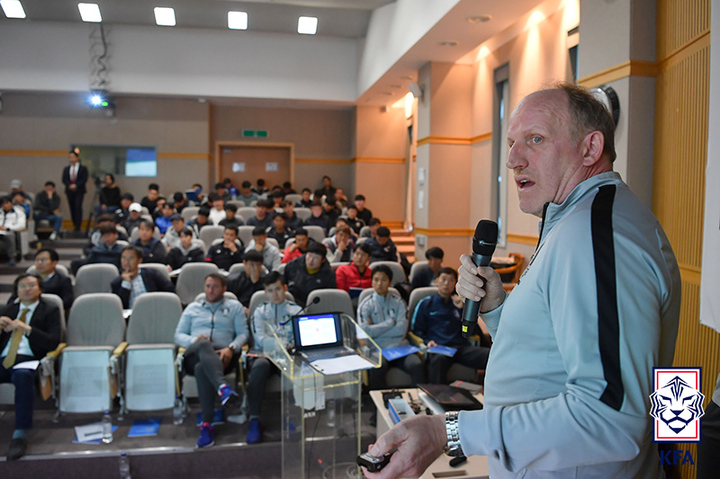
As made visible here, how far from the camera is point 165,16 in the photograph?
9711 millimetres

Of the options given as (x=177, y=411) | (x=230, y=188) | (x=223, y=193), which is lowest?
(x=177, y=411)

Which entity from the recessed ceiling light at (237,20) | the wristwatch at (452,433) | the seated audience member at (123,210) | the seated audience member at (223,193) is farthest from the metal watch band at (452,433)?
the recessed ceiling light at (237,20)

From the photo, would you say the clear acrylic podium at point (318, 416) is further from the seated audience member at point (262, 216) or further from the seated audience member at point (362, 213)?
the seated audience member at point (362, 213)

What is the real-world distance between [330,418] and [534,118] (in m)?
2.43

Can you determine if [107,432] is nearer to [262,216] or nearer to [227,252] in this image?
[227,252]

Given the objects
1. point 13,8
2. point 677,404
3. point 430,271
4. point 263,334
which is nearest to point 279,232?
point 430,271

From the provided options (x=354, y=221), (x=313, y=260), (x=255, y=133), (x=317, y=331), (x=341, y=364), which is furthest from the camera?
(x=255, y=133)

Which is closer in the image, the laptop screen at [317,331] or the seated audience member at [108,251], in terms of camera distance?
the laptop screen at [317,331]

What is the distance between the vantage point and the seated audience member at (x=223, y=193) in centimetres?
1050

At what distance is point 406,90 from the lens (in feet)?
30.8

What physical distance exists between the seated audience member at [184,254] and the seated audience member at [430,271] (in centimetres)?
260

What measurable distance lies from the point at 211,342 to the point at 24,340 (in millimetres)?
1303

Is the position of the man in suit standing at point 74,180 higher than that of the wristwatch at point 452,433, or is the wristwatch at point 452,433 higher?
the man in suit standing at point 74,180

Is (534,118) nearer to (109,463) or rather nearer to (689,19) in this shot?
(689,19)
